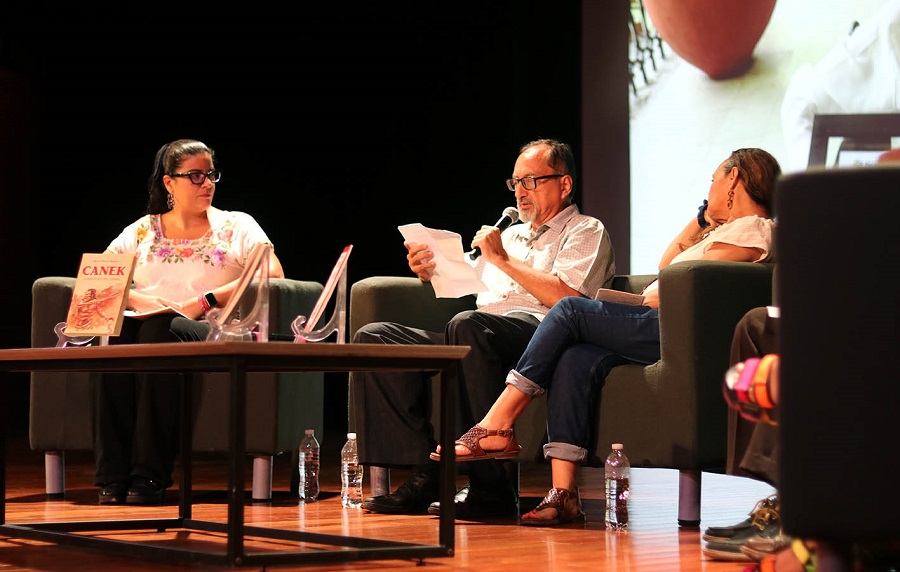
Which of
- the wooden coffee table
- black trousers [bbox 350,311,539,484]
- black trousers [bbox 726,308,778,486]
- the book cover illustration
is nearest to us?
the wooden coffee table

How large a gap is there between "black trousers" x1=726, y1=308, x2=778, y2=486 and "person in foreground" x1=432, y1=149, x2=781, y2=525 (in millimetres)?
458

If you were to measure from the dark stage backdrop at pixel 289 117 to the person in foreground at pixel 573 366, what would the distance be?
10.5 feet

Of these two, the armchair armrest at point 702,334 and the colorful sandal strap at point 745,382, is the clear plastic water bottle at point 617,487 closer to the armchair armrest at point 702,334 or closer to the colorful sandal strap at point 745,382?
the armchair armrest at point 702,334

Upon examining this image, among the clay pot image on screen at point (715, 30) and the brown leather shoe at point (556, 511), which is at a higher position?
the clay pot image on screen at point (715, 30)

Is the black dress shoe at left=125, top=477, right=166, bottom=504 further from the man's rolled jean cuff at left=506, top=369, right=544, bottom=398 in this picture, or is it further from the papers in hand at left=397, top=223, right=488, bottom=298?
the man's rolled jean cuff at left=506, top=369, right=544, bottom=398

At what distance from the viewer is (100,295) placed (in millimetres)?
2658

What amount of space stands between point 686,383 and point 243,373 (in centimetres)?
122

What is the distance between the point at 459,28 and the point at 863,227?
200 inches

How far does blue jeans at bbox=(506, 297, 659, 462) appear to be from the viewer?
2.87 metres

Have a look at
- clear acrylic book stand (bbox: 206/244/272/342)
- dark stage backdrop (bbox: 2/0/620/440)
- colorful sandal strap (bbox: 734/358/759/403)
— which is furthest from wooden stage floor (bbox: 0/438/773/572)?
dark stage backdrop (bbox: 2/0/620/440)

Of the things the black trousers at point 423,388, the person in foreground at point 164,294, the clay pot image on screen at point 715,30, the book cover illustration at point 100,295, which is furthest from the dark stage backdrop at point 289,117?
the book cover illustration at point 100,295

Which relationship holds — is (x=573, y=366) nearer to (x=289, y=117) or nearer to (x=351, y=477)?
(x=351, y=477)

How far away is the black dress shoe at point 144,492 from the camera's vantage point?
133 inches

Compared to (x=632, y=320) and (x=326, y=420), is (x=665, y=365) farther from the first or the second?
(x=326, y=420)
